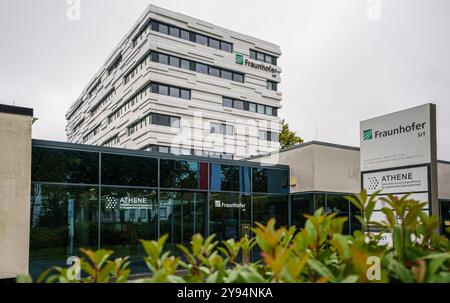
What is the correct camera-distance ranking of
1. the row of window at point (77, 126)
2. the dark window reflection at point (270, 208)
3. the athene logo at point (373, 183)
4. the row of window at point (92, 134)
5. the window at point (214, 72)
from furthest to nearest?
1. the row of window at point (77, 126)
2. the row of window at point (92, 134)
3. the window at point (214, 72)
4. the dark window reflection at point (270, 208)
5. the athene logo at point (373, 183)

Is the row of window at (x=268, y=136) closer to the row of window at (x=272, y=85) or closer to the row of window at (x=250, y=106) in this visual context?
the row of window at (x=250, y=106)

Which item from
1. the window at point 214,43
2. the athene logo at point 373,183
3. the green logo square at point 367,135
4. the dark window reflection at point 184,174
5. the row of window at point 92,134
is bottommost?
the athene logo at point 373,183

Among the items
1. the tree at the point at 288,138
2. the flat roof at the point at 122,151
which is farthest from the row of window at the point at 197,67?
the flat roof at the point at 122,151

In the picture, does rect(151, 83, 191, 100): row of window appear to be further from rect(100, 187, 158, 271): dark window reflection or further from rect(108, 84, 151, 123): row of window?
rect(100, 187, 158, 271): dark window reflection

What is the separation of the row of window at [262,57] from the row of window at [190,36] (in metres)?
3.64

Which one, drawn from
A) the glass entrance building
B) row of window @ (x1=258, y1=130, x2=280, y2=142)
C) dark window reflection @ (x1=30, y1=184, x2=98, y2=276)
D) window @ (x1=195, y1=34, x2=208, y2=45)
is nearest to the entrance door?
the glass entrance building

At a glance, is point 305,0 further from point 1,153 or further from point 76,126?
point 76,126

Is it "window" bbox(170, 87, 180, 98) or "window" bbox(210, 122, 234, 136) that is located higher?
"window" bbox(170, 87, 180, 98)

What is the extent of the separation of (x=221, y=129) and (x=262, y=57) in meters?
11.2

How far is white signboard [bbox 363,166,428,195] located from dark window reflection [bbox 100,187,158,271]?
7.86 m

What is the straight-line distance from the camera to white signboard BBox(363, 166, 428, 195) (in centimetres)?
799

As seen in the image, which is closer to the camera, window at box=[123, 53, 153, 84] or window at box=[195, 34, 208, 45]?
window at box=[123, 53, 153, 84]

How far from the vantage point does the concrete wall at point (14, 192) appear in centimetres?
1138
